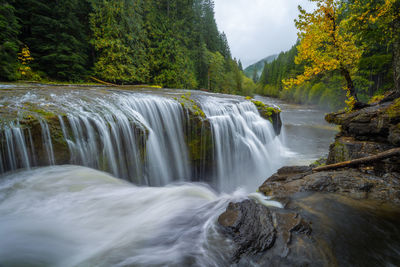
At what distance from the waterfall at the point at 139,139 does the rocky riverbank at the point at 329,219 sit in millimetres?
3705

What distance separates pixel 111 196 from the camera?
3434 mm

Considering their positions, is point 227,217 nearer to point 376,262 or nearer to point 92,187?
point 376,262

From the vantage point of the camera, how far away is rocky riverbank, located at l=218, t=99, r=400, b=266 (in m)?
1.73

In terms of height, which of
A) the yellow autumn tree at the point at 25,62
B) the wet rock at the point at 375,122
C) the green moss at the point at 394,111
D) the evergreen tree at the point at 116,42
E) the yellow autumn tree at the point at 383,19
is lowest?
the wet rock at the point at 375,122

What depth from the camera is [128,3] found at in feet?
61.3

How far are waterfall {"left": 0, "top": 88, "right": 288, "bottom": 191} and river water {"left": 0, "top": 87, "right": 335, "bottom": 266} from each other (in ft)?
0.10

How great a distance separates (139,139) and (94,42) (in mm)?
15308

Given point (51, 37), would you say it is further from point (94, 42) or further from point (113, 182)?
point (113, 182)

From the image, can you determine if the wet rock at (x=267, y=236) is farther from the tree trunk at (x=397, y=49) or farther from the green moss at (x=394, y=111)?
the tree trunk at (x=397, y=49)

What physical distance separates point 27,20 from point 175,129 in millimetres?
16981

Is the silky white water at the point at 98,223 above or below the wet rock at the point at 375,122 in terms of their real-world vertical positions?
below

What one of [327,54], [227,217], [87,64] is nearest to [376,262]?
[227,217]

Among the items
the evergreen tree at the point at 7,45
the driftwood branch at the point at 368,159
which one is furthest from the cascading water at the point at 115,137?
the evergreen tree at the point at 7,45

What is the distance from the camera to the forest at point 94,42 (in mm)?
11467
